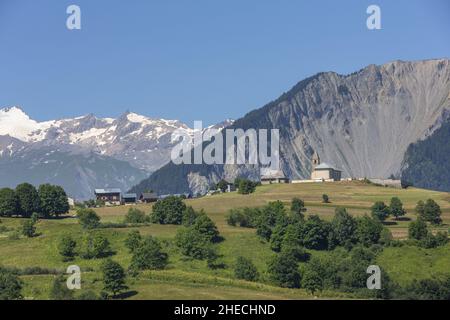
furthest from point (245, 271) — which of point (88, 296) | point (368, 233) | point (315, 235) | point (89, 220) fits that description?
point (89, 220)

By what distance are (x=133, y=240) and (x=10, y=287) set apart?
40.0 metres

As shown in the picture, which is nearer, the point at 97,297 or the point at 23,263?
the point at 97,297

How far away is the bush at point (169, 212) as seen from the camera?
183m

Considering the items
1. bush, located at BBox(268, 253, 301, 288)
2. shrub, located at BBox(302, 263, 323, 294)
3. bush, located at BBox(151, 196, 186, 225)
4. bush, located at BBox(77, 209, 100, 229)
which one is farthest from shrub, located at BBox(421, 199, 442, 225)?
bush, located at BBox(77, 209, 100, 229)

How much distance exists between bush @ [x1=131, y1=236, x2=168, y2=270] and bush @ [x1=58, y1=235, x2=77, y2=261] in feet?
41.9

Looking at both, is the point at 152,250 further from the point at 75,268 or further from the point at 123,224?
the point at 123,224

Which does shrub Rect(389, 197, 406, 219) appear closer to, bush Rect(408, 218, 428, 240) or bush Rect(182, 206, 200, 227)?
bush Rect(408, 218, 428, 240)

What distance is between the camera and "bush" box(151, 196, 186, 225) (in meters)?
183

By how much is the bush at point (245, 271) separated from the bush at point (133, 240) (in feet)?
63.4

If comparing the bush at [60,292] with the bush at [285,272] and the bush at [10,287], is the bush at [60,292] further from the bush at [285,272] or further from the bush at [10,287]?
the bush at [285,272]

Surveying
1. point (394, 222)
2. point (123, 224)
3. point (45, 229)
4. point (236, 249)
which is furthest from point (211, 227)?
point (394, 222)

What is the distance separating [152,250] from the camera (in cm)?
14275

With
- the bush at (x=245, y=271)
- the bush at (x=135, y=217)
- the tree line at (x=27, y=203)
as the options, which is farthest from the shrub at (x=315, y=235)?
the tree line at (x=27, y=203)
